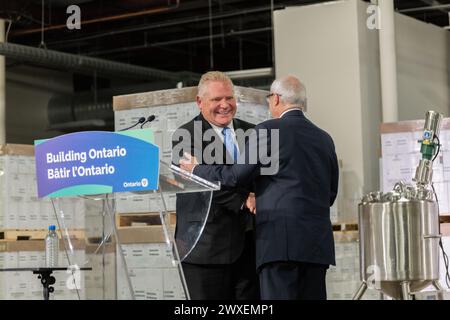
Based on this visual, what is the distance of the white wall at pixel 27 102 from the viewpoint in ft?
46.3

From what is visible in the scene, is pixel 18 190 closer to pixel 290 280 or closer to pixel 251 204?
pixel 251 204

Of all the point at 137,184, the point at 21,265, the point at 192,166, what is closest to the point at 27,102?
the point at 21,265

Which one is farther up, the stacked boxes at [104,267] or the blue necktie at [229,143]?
the blue necktie at [229,143]

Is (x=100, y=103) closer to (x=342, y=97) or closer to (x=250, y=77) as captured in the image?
(x=250, y=77)

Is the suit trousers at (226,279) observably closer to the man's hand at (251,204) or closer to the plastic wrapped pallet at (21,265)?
the man's hand at (251,204)

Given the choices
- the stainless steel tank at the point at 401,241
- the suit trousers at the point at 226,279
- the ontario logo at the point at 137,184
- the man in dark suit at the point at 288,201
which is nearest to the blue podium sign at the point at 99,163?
the ontario logo at the point at 137,184

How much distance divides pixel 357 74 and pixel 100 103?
264 inches

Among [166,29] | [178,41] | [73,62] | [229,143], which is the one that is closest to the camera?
[229,143]

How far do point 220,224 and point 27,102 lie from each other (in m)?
10.5

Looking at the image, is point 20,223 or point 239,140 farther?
point 20,223

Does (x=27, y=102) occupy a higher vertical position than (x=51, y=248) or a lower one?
higher

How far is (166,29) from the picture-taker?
1299 centimetres

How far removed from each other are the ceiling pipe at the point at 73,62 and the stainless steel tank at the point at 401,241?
583 centimetres

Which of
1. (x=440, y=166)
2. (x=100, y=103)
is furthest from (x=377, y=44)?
(x=100, y=103)
